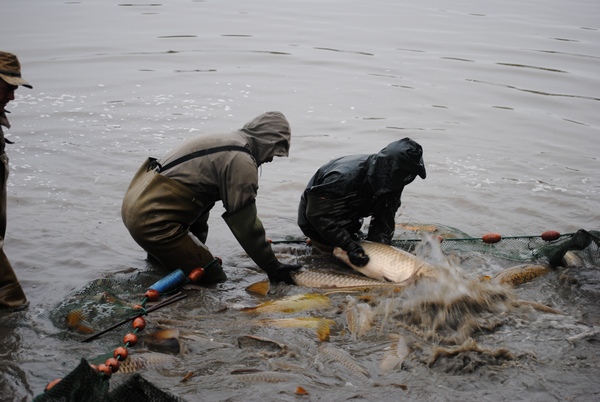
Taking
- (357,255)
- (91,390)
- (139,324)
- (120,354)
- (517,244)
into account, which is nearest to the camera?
(91,390)

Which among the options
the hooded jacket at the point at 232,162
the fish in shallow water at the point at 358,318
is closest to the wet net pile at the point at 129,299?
the hooded jacket at the point at 232,162

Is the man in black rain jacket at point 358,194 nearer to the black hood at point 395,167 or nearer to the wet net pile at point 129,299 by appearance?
the black hood at point 395,167

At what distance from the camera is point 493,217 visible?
8555 mm

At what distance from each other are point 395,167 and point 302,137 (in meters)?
5.32

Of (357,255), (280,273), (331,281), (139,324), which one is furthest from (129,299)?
(357,255)

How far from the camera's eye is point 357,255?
A: 6.30 metres

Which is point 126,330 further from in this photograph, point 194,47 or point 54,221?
point 194,47

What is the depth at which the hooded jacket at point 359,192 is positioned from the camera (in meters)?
6.12

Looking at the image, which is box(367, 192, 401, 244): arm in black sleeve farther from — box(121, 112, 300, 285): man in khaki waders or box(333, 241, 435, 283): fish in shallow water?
box(121, 112, 300, 285): man in khaki waders

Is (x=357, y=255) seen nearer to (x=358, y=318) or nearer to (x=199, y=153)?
(x=358, y=318)

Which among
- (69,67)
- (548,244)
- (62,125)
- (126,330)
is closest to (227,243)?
(126,330)

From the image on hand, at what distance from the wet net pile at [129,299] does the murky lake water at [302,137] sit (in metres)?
0.18

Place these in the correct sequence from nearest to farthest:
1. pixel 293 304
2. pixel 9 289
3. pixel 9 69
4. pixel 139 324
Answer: pixel 139 324 < pixel 9 69 < pixel 9 289 < pixel 293 304

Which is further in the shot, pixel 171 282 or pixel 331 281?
pixel 331 281
